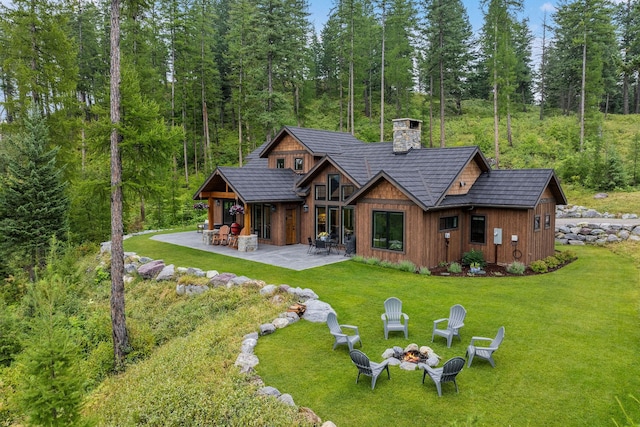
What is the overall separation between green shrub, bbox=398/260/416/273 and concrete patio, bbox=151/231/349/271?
257cm

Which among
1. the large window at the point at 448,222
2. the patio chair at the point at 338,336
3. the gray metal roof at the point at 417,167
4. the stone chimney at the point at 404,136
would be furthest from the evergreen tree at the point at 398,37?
the patio chair at the point at 338,336

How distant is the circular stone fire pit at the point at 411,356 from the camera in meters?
7.80

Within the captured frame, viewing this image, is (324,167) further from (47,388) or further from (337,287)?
(47,388)

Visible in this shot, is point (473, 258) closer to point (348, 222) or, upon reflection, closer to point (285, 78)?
point (348, 222)

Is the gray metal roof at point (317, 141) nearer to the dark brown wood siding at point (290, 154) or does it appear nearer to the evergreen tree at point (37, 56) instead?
the dark brown wood siding at point (290, 154)

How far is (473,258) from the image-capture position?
612 inches

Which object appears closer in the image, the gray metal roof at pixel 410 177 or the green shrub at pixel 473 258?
the gray metal roof at pixel 410 177

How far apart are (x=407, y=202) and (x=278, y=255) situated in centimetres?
597

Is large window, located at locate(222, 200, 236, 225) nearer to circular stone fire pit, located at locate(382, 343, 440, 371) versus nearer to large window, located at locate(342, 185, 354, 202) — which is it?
large window, located at locate(342, 185, 354, 202)

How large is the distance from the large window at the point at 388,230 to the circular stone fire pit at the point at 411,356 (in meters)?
7.31

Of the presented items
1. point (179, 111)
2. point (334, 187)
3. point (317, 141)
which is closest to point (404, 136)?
point (334, 187)

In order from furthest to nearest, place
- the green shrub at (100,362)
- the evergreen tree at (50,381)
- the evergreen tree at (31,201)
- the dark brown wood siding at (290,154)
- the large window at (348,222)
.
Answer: the dark brown wood siding at (290,154) < the large window at (348,222) < the evergreen tree at (31,201) < the green shrub at (100,362) < the evergreen tree at (50,381)

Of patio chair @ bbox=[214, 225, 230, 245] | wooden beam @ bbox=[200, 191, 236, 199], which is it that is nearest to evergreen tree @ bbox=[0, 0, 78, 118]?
wooden beam @ bbox=[200, 191, 236, 199]

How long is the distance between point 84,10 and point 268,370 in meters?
38.5
